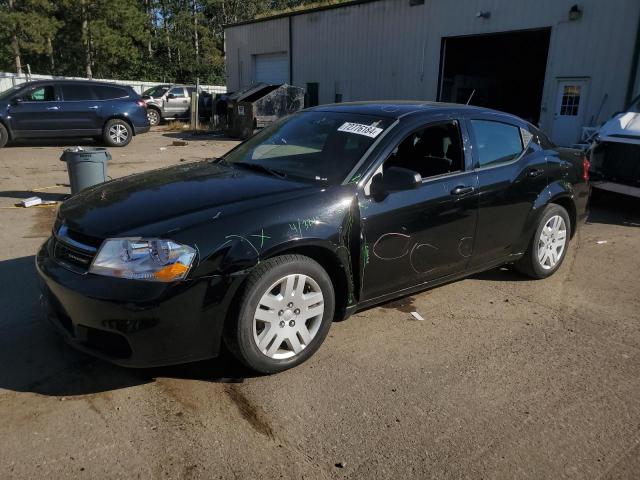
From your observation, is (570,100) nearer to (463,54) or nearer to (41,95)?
(463,54)

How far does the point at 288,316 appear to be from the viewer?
127 inches

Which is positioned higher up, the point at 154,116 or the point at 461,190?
the point at 461,190

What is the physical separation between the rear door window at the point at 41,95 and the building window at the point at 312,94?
35.5 feet

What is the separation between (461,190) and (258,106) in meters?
15.1

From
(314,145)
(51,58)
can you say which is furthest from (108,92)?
(51,58)

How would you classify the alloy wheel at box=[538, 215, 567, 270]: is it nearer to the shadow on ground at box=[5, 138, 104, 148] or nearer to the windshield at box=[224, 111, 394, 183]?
the windshield at box=[224, 111, 394, 183]

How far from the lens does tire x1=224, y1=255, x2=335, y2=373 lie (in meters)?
3.04

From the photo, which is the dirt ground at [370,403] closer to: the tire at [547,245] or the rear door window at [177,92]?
the tire at [547,245]

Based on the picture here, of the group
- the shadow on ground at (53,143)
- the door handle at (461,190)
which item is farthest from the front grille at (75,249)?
the shadow on ground at (53,143)

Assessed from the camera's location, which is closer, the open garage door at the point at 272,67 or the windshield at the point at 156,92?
the windshield at the point at 156,92

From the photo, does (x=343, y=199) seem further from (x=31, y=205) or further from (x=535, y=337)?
(x=31, y=205)

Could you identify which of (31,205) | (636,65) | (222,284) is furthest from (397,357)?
(636,65)

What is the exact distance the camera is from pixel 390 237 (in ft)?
11.9

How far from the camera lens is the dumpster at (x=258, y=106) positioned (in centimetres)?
1830
